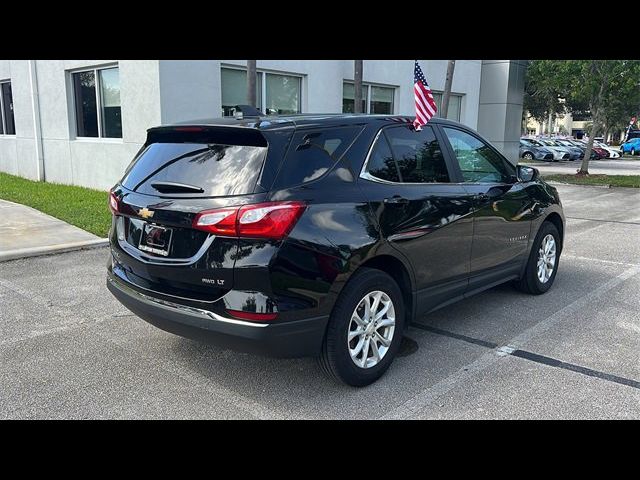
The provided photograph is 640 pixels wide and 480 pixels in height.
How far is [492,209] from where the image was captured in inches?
189

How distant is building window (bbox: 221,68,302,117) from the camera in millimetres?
10867

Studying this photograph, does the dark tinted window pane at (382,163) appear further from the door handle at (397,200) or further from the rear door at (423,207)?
the door handle at (397,200)

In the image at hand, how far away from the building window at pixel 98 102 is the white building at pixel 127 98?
2 cm

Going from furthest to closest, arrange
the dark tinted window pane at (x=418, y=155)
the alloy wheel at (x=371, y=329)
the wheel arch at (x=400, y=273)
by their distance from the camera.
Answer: the dark tinted window pane at (x=418, y=155) < the wheel arch at (x=400, y=273) < the alloy wheel at (x=371, y=329)

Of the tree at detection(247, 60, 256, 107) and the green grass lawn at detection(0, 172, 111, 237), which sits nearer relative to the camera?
the green grass lawn at detection(0, 172, 111, 237)

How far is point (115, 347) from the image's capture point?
432 centimetres

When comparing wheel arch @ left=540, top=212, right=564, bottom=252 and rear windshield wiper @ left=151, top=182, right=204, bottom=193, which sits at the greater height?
rear windshield wiper @ left=151, top=182, right=204, bottom=193

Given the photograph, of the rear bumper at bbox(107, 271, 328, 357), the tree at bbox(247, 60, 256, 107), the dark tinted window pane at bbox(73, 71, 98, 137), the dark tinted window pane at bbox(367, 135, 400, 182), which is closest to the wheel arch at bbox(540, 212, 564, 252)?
the dark tinted window pane at bbox(367, 135, 400, 182)

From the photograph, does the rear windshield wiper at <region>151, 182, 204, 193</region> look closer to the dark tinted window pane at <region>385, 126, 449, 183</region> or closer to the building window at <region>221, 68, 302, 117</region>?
the dark tinted window pane at <region>385, 126, 449, 183</region>

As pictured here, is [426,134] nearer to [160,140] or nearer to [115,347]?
[160,140]

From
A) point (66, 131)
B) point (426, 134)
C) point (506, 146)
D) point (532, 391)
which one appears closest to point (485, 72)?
point (506, 146)

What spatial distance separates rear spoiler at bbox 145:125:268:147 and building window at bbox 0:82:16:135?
1389cm

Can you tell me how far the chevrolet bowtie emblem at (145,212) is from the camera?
11.3 ft

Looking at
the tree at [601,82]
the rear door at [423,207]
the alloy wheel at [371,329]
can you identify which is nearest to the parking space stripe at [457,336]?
the rear door at [423,207]
